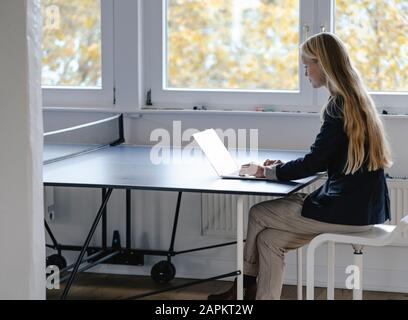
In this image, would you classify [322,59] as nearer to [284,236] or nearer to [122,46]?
[284,236]

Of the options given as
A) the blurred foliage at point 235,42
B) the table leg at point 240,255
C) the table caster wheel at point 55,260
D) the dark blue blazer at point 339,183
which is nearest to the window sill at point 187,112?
the blurred foliage at point 235,42

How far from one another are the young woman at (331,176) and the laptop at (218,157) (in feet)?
0.43

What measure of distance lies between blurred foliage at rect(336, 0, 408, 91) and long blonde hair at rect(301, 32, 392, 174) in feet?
3.43

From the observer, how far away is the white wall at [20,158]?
2514 millimetres

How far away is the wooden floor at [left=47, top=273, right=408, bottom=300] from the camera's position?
4379 millimetres

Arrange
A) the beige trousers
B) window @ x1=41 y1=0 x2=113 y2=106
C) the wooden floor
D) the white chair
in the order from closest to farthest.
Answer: the white chair, the beige trousers, the wooden floor, window @ x1=41 y1=0 x2=113 y2=106

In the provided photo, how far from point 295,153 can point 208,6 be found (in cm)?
98

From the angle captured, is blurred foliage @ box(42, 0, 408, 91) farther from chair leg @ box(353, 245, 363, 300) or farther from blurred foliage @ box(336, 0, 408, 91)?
chair leg @ box(353, 245, 363, 300)

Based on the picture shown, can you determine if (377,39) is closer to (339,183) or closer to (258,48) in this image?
(258,48)

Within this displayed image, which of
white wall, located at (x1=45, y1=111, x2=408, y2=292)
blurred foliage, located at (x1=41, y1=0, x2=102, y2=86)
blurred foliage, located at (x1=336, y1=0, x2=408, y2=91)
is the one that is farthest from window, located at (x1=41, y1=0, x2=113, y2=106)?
blurred foliage, located at (x1=336, y1=0, x2=408, y2=91)

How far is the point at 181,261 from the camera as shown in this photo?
15.6 ft

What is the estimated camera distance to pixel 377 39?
4.45 meters

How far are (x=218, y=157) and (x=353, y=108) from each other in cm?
64

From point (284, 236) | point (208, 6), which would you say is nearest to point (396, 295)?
point (284, 236)
